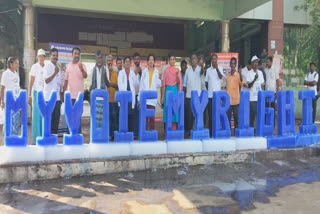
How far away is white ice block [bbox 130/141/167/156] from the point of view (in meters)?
4.86

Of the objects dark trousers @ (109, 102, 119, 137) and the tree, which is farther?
the tree

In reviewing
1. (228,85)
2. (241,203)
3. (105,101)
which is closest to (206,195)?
(241,203)

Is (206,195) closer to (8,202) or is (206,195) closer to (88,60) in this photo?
(8,202)

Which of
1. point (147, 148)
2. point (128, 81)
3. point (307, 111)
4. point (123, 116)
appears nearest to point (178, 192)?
point (147, 148)

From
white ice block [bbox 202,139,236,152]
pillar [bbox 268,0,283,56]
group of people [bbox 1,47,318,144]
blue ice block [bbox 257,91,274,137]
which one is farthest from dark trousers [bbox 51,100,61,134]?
pillar [bbox 268,0,283,56]

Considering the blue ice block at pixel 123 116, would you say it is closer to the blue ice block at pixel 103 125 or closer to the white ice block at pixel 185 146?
the blue ice block at pixel 103 125

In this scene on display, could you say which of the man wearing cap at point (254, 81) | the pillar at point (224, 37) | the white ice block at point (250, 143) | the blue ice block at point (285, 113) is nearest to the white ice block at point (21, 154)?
the white ice block at point (250, 143)

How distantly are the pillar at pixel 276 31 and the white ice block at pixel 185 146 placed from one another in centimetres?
577

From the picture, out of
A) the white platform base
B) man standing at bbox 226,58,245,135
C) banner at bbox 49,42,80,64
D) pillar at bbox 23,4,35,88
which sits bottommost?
the white platform base

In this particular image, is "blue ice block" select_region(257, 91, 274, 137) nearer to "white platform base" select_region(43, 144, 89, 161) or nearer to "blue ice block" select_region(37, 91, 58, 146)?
"white platform base" select_region(43, 144, 89, 161)

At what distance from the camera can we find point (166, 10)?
891 centimetres

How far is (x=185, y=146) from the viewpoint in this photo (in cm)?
509

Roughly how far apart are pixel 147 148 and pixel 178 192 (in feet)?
3.65

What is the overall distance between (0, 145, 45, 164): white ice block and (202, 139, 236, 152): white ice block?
8.05 feet
